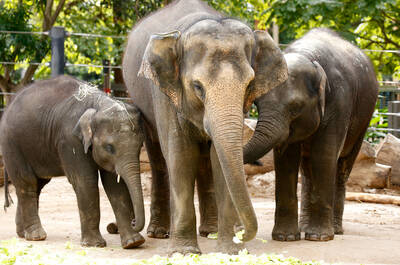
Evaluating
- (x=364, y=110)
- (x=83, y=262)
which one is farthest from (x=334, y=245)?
(x=83, y=262)

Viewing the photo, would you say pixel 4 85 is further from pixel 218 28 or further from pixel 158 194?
pixel 218 28

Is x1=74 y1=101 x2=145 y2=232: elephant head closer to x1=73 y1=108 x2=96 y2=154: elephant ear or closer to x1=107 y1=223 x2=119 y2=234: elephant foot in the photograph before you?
x1=73 y1=108 x2=96 y2=154: elephant ear

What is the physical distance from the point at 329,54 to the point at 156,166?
204 cm

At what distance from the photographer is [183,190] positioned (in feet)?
20.0

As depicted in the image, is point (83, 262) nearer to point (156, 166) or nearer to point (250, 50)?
point (250, 50)

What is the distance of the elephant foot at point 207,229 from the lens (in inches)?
296

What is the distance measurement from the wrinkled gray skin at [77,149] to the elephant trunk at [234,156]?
1.53 m

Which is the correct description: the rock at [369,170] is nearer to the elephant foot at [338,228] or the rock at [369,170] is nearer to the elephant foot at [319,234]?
the elephant foot at [338,228]

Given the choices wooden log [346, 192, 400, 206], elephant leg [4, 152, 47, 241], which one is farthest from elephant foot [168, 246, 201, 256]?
wooden log [346, 192, 400, 206]

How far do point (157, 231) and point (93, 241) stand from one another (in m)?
0.87

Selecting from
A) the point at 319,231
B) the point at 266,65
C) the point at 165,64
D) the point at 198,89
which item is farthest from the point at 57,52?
the point at 198,89

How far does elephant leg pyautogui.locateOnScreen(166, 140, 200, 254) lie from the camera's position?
6.07 m

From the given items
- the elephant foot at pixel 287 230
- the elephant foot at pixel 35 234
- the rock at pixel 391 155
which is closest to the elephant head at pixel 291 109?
the elephant foot at pixel 287 230

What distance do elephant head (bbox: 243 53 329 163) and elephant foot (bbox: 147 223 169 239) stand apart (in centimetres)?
154
